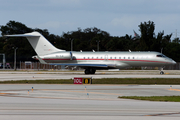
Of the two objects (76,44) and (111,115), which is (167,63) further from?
(76,44)

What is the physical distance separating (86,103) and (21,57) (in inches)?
3254

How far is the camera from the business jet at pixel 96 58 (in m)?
47.5

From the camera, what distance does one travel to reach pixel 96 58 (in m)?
49.0

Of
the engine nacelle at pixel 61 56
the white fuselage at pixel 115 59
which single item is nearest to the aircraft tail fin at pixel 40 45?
the white fuselage at pixel 115 59

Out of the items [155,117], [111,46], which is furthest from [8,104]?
[111,46]

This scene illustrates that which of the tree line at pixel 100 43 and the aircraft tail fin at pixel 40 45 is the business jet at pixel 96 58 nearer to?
the aircraft tail fin at pixel 40 45

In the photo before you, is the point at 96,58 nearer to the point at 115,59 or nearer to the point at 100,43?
the point at 115,59

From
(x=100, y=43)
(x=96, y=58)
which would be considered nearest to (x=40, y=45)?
(x=96, y=58)

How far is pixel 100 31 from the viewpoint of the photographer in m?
139

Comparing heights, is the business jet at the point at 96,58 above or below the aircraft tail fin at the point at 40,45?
below

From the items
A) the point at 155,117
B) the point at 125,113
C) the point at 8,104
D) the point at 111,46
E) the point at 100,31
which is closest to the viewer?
the point at 155,117

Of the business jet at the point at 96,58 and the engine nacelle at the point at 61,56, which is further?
the engine nacelle at the point at 61,56

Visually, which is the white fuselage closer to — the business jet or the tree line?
the business jet

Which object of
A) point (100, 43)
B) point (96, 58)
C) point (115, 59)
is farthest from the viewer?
point (100, 43)
